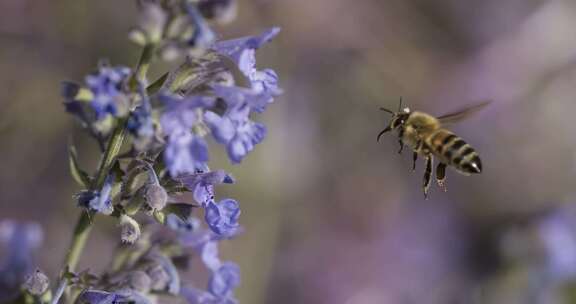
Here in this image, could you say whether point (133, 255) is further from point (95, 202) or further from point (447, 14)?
point (447, 14)

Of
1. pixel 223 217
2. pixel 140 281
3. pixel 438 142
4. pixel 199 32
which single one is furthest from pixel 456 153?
pixel 199 32

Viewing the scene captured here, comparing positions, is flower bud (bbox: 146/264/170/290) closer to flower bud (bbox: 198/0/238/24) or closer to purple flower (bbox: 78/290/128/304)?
purple flower (bbox: 78/290/128/304)

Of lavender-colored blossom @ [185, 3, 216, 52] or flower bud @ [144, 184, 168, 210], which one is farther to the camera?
flower bud @ [144, 184, 168, 210]

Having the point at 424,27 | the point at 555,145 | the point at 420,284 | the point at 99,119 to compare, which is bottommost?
the point at 99,119

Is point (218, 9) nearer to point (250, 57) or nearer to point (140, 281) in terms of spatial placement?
point (250, 57)

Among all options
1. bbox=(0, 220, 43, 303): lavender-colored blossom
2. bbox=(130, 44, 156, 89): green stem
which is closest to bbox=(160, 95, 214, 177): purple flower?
bbox=(130, 44, 156, 89): green stem

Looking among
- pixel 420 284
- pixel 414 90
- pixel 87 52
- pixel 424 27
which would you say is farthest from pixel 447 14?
pixel 87 52

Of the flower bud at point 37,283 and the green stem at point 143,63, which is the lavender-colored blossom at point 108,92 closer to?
the green stem at point 143,63
